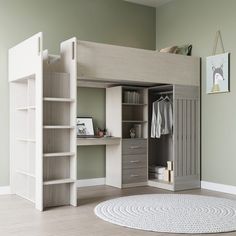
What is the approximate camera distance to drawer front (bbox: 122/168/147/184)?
19.7 feet

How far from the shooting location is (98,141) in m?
5.73

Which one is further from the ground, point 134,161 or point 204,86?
point 204,86

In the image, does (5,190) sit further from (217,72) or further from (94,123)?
(217,72)

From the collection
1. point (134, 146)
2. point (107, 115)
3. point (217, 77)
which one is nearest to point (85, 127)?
point (107, 115)

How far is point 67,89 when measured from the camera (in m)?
4.68

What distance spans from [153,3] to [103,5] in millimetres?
1038

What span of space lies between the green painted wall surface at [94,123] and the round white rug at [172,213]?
136 centimetres

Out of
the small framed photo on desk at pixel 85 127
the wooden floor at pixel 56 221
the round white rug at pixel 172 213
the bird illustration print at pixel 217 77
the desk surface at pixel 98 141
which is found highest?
the bird illustration print at pixel 217 77

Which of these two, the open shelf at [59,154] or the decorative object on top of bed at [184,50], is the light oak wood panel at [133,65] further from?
the open shelf at [59,154]

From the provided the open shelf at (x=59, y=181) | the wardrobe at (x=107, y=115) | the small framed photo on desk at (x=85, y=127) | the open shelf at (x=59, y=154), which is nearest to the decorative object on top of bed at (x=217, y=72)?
the wardrobe at (x=107, y=115)

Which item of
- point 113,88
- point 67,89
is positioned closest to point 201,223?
point 67,89

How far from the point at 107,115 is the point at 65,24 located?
169 cm

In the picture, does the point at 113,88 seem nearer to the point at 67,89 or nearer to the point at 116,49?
the point at 116,49

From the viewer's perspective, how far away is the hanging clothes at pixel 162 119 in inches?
239
